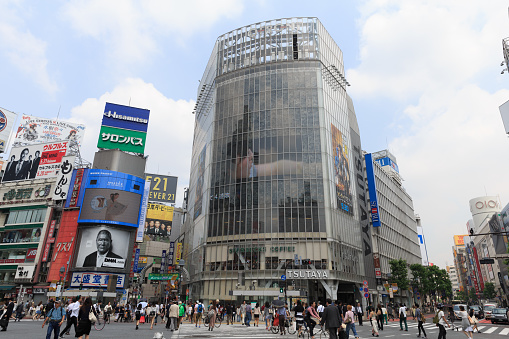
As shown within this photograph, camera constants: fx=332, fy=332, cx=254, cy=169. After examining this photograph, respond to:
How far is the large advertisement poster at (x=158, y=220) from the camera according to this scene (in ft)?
320

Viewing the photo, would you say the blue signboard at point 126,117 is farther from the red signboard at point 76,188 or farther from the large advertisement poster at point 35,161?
the red signboard at point 76,188

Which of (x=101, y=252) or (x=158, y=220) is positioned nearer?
(x=101, y=252)

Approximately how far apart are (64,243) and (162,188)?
4698cm

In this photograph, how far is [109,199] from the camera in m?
62.0

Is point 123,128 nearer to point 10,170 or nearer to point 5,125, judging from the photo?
point 10,170

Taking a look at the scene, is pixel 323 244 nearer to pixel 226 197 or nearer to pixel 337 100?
pixel 226 197

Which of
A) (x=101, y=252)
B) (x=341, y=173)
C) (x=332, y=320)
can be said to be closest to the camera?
(x=332, y=320)

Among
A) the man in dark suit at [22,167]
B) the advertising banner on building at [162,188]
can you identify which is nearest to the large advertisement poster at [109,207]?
the man in dark suit at [22,167]

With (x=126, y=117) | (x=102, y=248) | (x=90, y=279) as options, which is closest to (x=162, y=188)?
(x=126, y=117)

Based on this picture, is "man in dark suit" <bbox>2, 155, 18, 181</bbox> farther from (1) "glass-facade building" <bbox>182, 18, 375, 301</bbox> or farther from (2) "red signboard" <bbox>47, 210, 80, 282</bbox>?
(1) "glass-facade building" <bbox>182, 18, 375, 301</bbox>

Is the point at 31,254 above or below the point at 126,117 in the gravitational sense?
below

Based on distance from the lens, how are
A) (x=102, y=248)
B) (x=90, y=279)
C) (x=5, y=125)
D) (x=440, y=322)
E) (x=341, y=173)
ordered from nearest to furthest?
1. (x=440, y=322)
2. (x=341, y=173)
3. (x=90, y=279)
4. (x=102, y=248)
5. (x=5, y=125)

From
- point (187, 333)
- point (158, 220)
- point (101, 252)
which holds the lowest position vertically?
point (187, 333)

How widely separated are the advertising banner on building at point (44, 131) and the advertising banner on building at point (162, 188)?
26.0m
